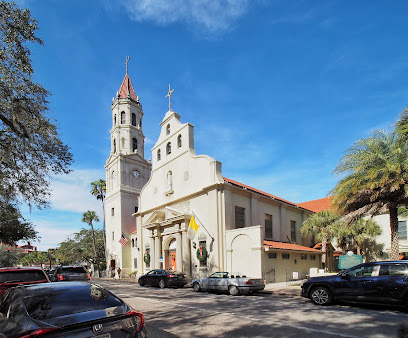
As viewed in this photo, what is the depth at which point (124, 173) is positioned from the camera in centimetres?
4028

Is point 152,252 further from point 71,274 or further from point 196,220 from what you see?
point 71,274

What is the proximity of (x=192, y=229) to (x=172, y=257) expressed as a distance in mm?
4814

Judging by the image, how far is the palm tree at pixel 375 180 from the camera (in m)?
14.7

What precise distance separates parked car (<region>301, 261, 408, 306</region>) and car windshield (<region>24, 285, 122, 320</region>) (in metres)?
8.75

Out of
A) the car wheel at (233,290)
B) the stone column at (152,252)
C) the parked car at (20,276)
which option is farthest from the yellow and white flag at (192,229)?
the parked car at (20,276)

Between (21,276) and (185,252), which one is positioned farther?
(185,252)

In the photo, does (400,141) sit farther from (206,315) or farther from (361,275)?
(206,315)

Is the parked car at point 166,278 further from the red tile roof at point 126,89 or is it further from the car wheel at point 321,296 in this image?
the red tile roof at point 126,89

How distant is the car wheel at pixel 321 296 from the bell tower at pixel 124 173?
98.9 ft

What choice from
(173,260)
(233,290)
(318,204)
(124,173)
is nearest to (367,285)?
(233,290)

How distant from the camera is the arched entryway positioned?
2753 cm

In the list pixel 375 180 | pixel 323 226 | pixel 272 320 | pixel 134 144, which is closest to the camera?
Answer: pixel 272 320

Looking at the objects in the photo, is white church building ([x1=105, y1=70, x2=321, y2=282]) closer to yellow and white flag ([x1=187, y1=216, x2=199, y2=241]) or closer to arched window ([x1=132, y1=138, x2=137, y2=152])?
yellow and white flag ([x1=187, y1=216, x2=199, y2=241])

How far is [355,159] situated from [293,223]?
690 inches
